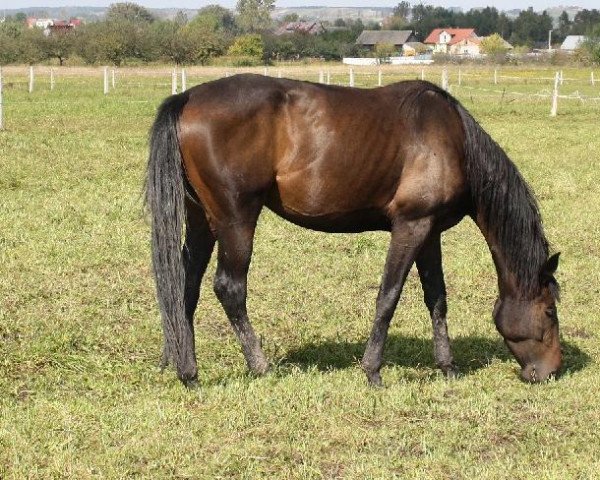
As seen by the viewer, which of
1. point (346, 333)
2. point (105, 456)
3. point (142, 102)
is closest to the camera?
point (105, 456)


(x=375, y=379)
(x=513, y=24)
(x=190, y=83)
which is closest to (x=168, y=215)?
(x=375, y=379)

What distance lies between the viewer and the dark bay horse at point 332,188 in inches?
205

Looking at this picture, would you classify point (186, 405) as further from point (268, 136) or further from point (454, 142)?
point (454, 142)

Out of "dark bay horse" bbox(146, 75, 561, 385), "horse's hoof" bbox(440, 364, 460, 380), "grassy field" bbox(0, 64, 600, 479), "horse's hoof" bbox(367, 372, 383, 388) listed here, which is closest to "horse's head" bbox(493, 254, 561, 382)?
"dark bay horse" bbox(146, 75, 561, 385)

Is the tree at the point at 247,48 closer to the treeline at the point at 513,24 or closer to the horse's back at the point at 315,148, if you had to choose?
the horse's back at the point at 315,148

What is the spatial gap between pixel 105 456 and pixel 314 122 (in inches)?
91.8

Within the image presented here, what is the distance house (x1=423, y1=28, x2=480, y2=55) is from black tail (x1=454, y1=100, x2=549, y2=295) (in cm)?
14481

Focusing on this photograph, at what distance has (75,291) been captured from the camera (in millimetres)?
7473

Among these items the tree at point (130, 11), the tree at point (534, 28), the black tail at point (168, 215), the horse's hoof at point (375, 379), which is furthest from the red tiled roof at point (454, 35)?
the black tail at point (168, 215)

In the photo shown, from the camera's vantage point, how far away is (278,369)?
571 cm

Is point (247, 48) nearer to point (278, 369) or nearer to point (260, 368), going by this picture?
point (278, 369)

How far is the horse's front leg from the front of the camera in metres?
5.45

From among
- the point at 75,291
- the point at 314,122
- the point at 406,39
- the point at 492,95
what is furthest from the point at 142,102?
the point at 406,39

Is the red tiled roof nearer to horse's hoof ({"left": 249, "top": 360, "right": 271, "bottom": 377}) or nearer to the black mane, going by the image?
the black mane
